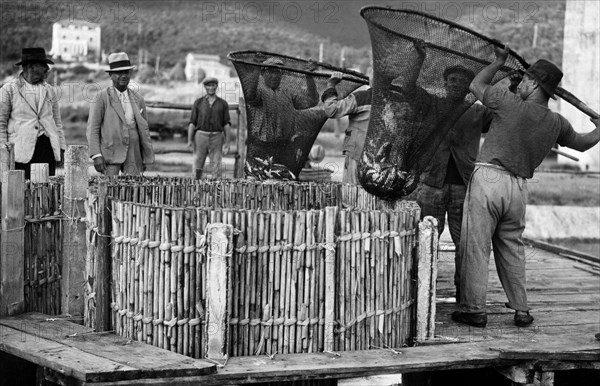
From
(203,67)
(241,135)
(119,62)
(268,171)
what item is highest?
(203,67)

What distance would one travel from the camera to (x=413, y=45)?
6176 mm

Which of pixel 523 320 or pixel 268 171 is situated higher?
pixel 268 171

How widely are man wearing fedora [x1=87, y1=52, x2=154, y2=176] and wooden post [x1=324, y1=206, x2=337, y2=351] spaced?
159 inches

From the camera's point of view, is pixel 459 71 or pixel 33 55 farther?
pixel 33 55

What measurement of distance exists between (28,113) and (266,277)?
473 cm

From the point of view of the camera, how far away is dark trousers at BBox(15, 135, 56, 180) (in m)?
9.46

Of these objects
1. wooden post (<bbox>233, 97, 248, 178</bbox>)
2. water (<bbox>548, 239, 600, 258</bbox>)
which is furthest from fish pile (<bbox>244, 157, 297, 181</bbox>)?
water (<bbox>548, 239, 600, 258</bbox>)

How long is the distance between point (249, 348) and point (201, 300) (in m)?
0.40

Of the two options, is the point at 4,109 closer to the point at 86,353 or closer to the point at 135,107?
the point at 135,107

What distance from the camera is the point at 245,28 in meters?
59.1

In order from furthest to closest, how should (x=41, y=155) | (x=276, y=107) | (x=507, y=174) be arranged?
(x=41, y=155), (x=276, y=107), (x=507, y=174)

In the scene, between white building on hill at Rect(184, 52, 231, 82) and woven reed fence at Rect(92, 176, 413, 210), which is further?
white building on hill at Rect(184, 52, 231, 82)

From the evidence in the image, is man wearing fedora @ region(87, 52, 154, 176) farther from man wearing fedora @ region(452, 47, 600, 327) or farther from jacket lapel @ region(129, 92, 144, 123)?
man wearing fedora @ region(452, 47, 600, 327)

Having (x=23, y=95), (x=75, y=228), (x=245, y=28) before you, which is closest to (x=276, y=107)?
(x=23, y=95)
